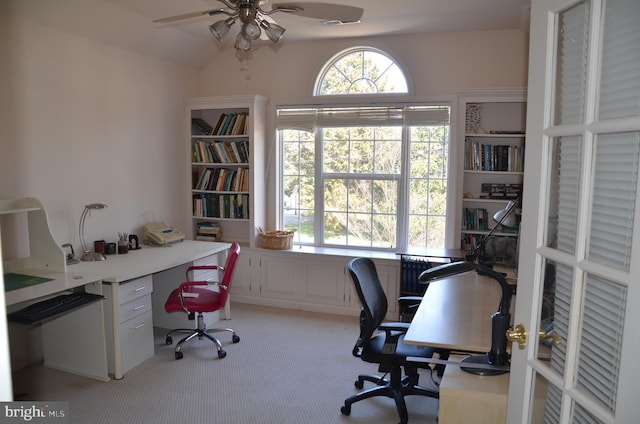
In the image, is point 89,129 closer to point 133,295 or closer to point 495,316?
point 133,295

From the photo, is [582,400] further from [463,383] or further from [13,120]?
[13,120]

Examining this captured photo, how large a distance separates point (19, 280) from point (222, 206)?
2177mm

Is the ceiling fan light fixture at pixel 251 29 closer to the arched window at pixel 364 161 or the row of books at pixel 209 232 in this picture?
the arched window at pixel 364 161

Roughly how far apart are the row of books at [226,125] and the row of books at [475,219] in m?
2.34

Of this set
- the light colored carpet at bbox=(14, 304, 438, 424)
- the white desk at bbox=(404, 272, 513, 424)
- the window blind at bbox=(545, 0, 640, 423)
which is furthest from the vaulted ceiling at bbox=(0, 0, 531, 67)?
the light colored carpet at bbox=(14, 304, 438, 424)

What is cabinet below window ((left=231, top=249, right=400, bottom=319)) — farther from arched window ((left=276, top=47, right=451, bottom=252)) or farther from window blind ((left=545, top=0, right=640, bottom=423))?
window blind ((left=545, top=0, right=640, bottom=423))

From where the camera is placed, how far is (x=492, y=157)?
4.11 metres

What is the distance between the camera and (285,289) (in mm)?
4715

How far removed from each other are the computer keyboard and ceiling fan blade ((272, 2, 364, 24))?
2.15m

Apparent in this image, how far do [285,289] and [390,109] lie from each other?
81.9 inches

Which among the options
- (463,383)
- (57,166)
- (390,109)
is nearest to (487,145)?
(390,109)

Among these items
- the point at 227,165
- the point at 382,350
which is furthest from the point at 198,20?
the point at 382,350

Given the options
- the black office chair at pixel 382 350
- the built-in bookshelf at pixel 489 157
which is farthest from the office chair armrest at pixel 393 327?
the built-in bookshelf at pixel 489 157

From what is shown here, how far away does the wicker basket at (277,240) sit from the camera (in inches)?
182
